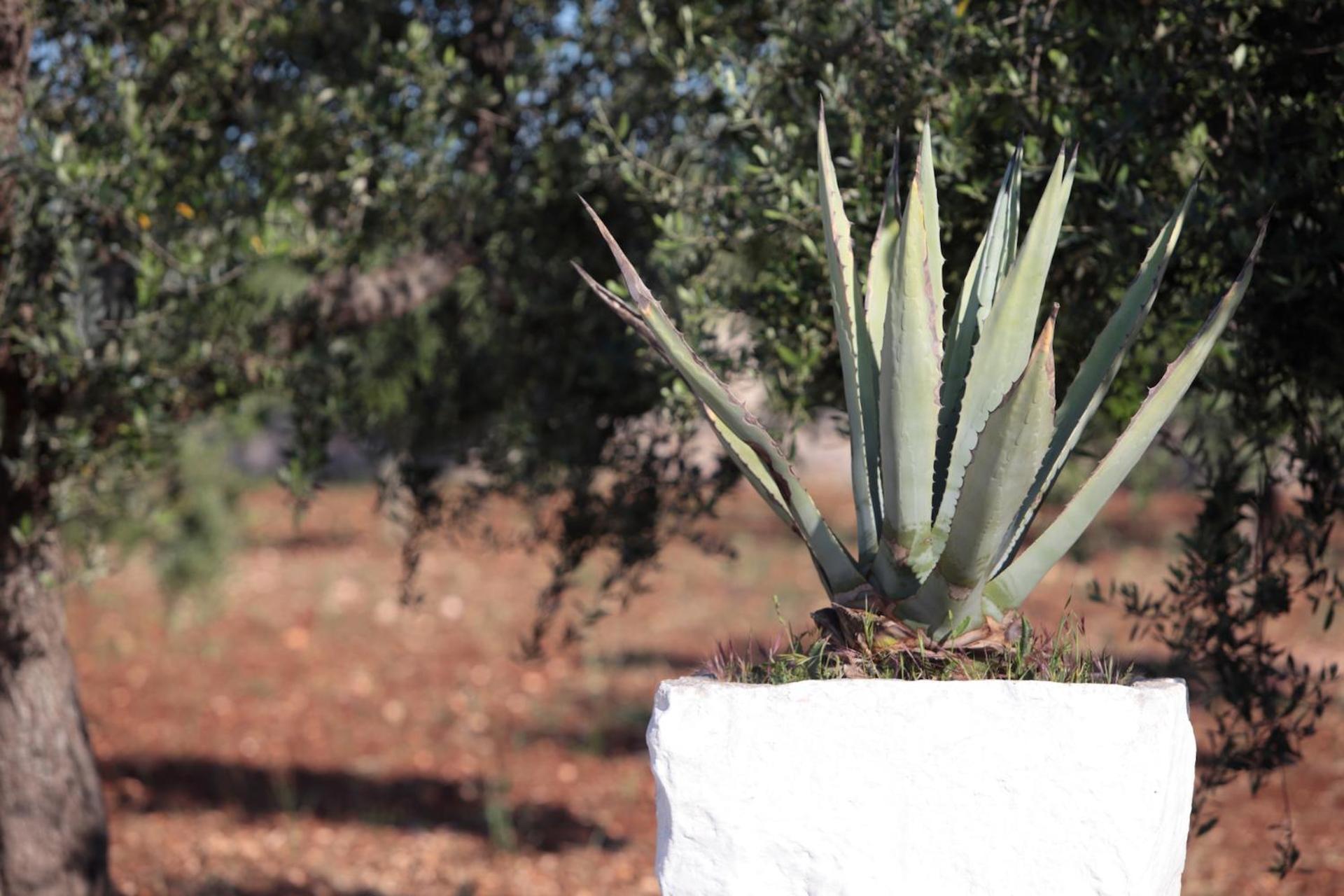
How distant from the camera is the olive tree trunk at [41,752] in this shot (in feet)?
13.5

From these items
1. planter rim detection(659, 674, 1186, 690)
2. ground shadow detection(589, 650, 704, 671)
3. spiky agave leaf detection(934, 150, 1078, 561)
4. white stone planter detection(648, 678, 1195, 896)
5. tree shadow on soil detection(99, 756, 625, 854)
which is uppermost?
spiky agave leaf detection(934, 150, 1078, 561)

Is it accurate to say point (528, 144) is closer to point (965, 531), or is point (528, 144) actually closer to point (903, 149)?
point (903, 149)

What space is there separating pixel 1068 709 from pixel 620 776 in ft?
20.9

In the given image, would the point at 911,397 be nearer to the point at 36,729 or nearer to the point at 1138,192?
the point at 1138,192

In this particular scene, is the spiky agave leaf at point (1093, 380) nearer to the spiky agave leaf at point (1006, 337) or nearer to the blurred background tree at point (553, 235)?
the spiky agave leaf at point (1006, 337)

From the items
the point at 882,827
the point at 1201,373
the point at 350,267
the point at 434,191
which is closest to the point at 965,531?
the point at 882,827

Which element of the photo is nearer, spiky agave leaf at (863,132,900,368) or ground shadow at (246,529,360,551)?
spiky agave leaf at (863,132,900,368)

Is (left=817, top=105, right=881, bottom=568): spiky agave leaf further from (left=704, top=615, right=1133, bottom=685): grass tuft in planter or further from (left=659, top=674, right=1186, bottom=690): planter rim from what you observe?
(left=659, top=674, right=1186, bottom=690): planter rim

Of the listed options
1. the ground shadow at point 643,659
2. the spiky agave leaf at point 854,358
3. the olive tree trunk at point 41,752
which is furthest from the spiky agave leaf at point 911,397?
the ground shadow at point 643,659

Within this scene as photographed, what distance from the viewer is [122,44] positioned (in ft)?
Result: 12.7

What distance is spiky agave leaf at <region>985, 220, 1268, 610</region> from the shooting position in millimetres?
2107

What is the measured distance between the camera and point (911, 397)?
2111mm

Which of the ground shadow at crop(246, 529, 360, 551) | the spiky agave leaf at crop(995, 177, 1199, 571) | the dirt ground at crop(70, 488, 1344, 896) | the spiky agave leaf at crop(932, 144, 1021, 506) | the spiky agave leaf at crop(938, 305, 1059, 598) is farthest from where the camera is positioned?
the ground shadow at crop(246, 529, 360, 551)

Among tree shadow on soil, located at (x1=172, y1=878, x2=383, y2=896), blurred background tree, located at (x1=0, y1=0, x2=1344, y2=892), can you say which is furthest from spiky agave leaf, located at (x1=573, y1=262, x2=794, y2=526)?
tree shadow on soil, located at (x1=172, y1=878, x2=383, y2=896)
